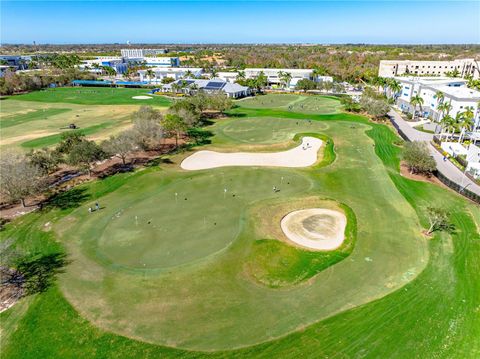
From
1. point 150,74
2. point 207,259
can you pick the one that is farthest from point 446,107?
point 150,74

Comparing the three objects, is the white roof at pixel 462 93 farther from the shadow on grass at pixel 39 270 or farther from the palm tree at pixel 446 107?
the shadow on grass at pixel 39 270

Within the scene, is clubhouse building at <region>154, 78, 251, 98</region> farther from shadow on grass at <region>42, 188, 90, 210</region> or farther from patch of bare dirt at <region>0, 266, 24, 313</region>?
patch of bare dirt at <region>0, 266, 24, 313</region>

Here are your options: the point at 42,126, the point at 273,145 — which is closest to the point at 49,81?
the point at 42,126

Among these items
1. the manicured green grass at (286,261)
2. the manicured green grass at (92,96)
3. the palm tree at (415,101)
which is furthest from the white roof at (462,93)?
the manicured green grass at (92,96)

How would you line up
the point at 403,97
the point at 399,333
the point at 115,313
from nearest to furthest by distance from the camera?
the point at 399,333, the point at 115,313, the point at 403,97

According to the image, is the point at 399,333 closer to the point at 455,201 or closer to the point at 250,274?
the point at 250,274

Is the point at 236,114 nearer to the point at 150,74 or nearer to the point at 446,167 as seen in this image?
the point at 446,167
